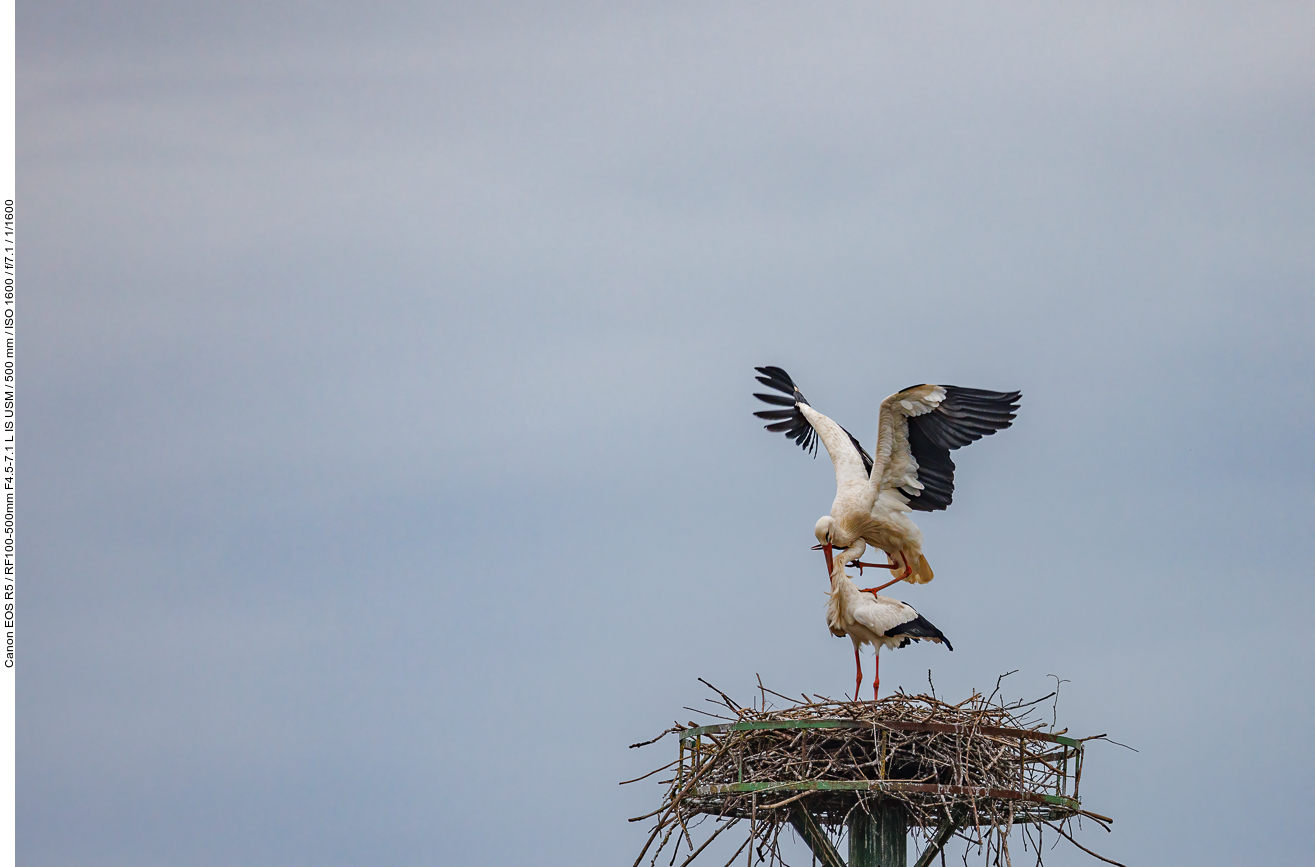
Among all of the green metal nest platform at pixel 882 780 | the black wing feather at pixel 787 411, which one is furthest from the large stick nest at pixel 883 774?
the black wing feather at pixel 787 411

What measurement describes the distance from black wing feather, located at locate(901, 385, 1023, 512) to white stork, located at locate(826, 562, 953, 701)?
1.33 m

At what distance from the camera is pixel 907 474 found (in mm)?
16688

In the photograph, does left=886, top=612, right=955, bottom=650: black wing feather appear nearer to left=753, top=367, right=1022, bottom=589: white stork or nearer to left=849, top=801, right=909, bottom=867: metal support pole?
left=753, top=367, right=1022, bottom=589: white stork

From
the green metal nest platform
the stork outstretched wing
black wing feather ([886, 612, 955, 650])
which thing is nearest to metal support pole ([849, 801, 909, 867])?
the green metal nest platform

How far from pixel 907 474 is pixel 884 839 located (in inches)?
157

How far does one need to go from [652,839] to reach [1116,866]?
12.0 ft

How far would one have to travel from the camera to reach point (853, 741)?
14.0 m

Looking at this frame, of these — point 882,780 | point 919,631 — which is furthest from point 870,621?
point 882,780

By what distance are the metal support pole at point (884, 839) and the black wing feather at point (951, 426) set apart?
368cm

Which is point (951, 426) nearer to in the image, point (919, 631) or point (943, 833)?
point (919, 631)

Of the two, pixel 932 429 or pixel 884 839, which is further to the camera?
pixel 932 429

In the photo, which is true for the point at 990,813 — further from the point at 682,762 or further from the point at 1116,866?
the point at 682,762

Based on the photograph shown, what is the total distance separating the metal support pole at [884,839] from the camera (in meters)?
14.0

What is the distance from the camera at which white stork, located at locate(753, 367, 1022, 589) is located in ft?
53.7
